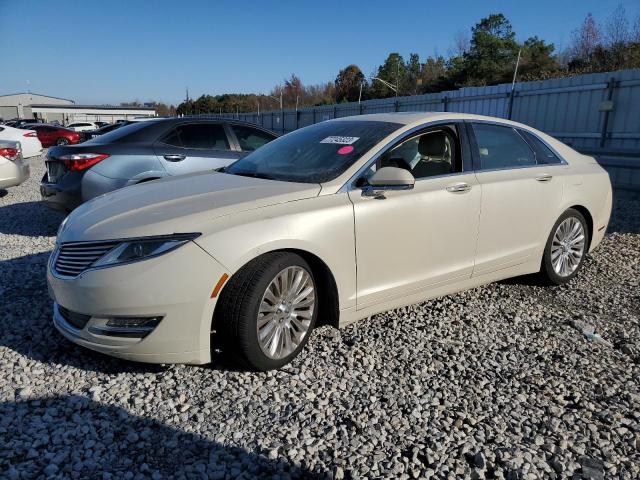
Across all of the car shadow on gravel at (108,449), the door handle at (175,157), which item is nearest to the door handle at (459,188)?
the car shadow on gravel at (108,449)

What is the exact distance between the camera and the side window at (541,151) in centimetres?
445

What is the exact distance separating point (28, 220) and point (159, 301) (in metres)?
6.21

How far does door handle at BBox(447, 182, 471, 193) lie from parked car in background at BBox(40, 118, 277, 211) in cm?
367

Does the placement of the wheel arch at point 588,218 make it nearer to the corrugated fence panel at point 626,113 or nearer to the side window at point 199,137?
the side window at point 199,137

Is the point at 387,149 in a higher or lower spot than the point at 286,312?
higher

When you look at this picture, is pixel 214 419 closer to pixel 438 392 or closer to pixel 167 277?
pixel 167 277

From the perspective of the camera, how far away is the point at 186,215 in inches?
111

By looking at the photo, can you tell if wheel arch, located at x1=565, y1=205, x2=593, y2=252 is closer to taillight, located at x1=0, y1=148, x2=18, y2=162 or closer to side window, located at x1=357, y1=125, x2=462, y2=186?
side window, located at x1=357, y1=125, x2=462, y2=186

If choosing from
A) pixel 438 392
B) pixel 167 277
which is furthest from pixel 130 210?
pixel 438 392

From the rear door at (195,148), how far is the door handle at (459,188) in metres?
3.55

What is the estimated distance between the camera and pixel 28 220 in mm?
7582

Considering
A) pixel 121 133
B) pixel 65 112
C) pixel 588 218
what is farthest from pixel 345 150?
pixel 65 112

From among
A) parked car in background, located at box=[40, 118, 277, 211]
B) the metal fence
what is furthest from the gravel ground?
the metal fence

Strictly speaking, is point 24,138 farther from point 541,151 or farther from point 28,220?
point 541,151
